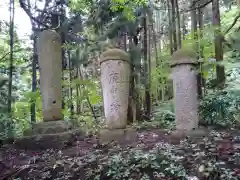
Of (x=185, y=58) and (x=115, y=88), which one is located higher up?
(x=185, y=58)

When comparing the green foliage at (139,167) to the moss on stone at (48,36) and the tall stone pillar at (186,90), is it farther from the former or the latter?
the moss on stone at (48,36)

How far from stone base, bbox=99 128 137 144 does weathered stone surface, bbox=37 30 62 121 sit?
1487mm

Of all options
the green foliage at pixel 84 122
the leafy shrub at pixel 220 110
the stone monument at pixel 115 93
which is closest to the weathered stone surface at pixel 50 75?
the stone monument at pixel 115 93

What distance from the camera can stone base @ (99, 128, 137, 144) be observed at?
607 cm

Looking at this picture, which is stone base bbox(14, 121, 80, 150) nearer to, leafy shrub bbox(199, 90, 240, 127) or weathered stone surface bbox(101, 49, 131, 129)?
weathered stone surface bbox(101, 49, 131, 129)

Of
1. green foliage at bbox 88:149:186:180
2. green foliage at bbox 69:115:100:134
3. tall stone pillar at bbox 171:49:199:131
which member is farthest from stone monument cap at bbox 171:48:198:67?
green foliage at bbox 69:115:100:134

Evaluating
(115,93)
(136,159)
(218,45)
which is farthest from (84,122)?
(136,159)

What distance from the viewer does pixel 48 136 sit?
664 centimetres

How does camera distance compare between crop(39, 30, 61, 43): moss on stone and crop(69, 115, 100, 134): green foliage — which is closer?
crop(39, 30, 61, 43): moss on stone

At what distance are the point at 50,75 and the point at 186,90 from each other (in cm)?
327

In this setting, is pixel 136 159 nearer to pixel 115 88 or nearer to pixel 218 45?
pixel 115 88

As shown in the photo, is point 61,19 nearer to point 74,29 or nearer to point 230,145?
point 74,29

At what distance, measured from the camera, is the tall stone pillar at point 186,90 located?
5711 mm

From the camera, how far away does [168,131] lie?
21.5ft
